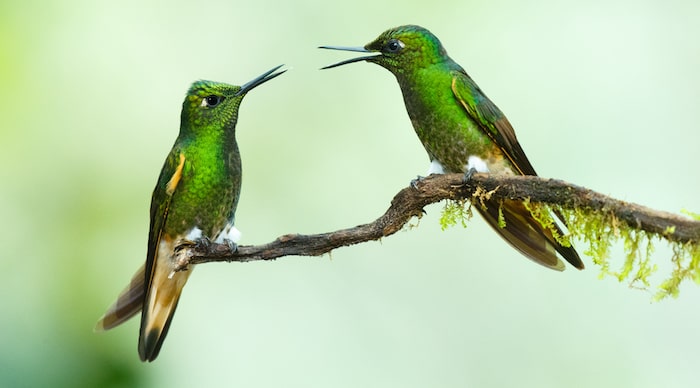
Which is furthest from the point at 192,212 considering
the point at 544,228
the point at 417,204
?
the point at 544,228

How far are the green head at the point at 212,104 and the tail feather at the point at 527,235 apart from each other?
110 cm

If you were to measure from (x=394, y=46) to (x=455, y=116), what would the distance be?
372 millimetres

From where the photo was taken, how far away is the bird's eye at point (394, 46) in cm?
330

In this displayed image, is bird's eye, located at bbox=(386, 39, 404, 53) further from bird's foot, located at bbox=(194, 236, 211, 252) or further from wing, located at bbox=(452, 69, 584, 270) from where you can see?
bird's foot, located at bbox=(194, 236, 211, 252)

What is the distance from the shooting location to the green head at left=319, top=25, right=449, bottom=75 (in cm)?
329

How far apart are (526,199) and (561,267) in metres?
0.58

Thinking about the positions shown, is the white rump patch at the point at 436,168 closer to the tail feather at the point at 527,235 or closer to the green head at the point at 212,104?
the tail feather at the point at 527,235

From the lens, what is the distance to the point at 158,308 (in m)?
3.76

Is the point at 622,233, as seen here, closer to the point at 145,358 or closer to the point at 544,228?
the point at 544,228

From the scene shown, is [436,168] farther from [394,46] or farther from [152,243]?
[152,243]

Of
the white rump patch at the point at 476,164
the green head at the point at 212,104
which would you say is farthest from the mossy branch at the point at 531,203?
the green head at the point at 212,104

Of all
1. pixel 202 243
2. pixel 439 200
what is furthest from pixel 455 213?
pixel 202 243

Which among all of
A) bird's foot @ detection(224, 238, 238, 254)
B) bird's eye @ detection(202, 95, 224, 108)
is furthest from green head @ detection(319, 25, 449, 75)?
bird's foot @ detection(224, 238, 238, 254)

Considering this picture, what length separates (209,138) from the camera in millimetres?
3518
